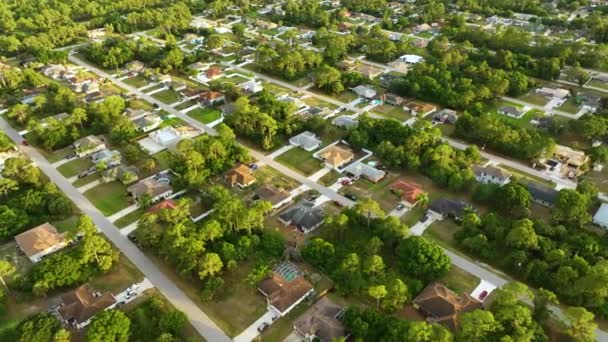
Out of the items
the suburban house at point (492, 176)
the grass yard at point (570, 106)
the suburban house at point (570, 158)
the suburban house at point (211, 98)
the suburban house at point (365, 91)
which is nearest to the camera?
the suburban house at point (492, 176)

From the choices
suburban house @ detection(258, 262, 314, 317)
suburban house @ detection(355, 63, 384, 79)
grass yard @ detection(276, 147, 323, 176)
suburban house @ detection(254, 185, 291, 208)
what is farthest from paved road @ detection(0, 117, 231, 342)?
suburban house @ detection(355, 63, 384, 79)

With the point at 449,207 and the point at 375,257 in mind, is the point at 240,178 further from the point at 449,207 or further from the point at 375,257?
the point at 449,207

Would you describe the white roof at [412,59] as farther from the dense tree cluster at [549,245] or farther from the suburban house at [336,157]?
the dense tree cluster at [549,245]

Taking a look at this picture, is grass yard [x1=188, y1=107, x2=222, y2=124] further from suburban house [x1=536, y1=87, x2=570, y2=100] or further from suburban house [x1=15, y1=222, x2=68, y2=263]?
suburban house [x1=536, y1=87, x2=570, y2=100]

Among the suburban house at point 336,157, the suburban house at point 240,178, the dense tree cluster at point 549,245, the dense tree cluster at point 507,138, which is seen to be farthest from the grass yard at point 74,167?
the dense tree cluster at point 507,138

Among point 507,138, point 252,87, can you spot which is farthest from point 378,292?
point 252,87

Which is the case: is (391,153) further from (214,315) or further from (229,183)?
(214,315)
